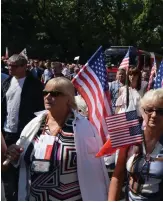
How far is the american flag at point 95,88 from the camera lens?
6656mm

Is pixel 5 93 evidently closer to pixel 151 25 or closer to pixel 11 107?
pixel 11 107

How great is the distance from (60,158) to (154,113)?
2.49 ft

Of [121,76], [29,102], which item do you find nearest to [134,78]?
[121,76]

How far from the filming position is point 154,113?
381cm

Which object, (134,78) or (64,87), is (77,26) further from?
(64,87)

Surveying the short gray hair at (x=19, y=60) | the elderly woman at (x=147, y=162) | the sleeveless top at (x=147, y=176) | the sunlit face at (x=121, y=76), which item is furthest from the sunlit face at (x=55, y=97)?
the sunlit face at (x=121, y=76)

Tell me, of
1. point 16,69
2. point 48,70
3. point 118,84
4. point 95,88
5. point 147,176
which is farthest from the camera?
point 48,70

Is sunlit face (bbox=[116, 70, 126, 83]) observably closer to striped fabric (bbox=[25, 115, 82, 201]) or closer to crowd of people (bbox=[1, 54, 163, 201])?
crowd of people (bbox=[1, 54, 163, 201])

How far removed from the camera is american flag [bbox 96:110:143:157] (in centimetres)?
388

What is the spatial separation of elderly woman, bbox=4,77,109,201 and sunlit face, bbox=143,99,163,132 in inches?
19.9

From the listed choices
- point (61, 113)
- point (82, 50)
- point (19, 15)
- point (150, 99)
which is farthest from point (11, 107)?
point (82, 50)

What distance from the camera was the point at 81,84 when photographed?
7.12 meters

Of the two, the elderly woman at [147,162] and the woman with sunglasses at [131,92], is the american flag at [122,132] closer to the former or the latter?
the elderly woman at [147,162]

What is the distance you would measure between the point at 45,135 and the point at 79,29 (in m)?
49.7
